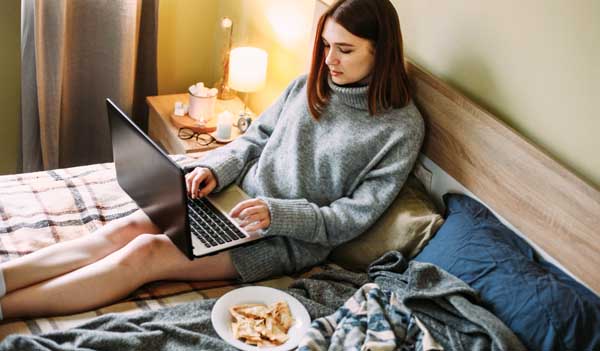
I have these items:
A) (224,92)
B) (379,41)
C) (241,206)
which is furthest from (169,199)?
(224,92)

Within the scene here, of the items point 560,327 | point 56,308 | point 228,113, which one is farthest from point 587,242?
point 228,113

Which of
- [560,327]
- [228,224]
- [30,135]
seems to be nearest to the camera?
[560,327]

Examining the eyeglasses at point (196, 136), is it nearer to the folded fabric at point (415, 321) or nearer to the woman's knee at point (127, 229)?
the woman's knee at point (127, 229)

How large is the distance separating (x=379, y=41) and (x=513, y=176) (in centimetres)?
51

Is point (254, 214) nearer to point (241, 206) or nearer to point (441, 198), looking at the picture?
point (241, 206)

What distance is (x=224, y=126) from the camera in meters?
2.60

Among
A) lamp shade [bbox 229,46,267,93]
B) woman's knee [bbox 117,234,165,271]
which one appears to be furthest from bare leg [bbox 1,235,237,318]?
lamp shade [bbox 229,46,267,93]

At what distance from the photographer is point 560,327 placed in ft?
4.69

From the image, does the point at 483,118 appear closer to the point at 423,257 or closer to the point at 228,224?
the point at 423,257

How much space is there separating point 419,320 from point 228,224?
60 cm

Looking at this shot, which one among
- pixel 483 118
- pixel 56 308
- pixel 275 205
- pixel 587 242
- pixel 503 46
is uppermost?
pixel 503 46

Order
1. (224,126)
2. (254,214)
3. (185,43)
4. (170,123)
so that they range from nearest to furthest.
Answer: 1. (254,214)
2. (224,126)
3. (170,123)
4. (185,43)

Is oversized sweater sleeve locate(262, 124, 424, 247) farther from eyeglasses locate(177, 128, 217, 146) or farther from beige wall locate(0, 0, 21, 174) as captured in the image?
beige wall locate(0, 0, 21, 174)

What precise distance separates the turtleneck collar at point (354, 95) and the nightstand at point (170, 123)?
759 mm
